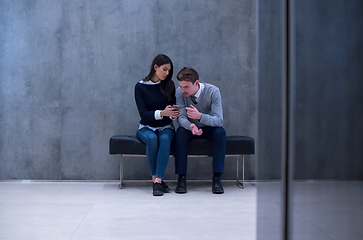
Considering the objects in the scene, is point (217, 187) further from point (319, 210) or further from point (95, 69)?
point (319, 210)

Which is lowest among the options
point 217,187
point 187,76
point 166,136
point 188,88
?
point 217,187

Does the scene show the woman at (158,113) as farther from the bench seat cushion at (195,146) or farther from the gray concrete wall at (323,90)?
the gray concrete wall at (323,90)

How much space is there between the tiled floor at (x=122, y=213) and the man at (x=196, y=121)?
214mm

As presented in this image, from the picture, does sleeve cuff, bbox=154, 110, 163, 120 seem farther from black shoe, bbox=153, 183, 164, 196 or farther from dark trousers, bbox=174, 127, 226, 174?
black shoe, bbox=153, 183, 164, 196

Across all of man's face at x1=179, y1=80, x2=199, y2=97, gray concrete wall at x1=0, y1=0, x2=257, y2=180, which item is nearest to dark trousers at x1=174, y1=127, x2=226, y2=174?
man's face at x1=179, y1=80, x2=199, y2=97

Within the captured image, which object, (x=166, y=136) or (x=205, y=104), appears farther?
(x=205, y=104)

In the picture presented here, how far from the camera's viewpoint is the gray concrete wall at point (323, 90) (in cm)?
A: 48

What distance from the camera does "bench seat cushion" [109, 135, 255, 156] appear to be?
9.45 feet

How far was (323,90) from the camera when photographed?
533 mm

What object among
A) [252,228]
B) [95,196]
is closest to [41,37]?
[95,196]

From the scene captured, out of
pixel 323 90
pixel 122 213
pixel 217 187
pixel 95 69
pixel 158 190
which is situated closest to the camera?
pixel 323 90

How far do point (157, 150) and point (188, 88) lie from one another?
59cm

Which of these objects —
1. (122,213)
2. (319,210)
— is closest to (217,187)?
(122,213)

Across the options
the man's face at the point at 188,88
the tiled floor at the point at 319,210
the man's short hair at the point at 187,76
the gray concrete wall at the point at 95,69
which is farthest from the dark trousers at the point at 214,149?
the tiled floor at the point at 319,210
